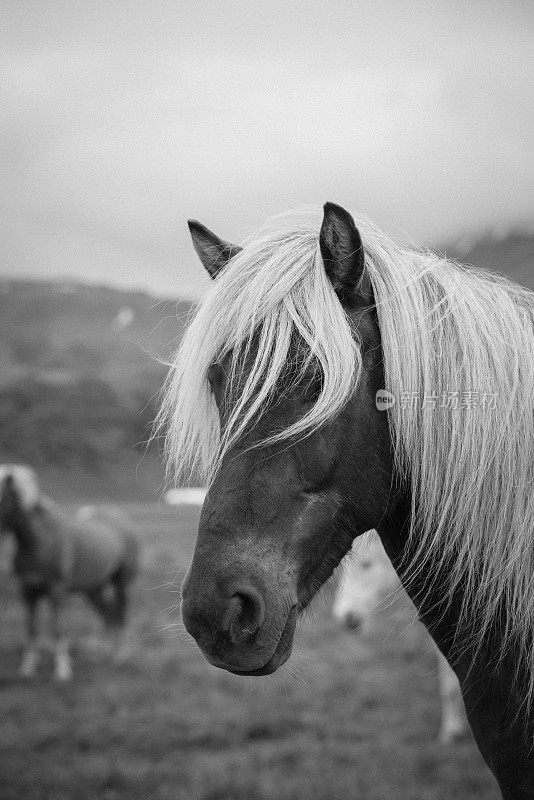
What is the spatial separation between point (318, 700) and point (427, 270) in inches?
232

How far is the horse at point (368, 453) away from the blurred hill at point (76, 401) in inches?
819

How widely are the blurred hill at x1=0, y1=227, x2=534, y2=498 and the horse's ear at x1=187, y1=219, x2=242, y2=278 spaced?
2052cm

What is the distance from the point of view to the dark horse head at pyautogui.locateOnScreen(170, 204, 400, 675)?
4.77 ft

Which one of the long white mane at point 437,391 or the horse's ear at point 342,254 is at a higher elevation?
the horse's ear at point 342,254

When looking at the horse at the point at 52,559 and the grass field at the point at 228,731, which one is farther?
the horse at the point at 52,559

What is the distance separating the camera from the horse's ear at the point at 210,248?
6.53 ft

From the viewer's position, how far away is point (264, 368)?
5.28 feet

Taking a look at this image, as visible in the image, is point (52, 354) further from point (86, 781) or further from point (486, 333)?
point (486, 333)

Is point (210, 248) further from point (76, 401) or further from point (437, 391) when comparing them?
point (76, 401)

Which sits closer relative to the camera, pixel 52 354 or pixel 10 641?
pixel 10 641

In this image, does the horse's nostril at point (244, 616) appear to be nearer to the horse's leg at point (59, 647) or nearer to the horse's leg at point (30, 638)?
the horse's leg at point (59, 647)

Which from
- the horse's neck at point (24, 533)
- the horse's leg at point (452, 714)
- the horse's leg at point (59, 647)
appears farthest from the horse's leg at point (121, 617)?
the horse's leg at point (452, 714)

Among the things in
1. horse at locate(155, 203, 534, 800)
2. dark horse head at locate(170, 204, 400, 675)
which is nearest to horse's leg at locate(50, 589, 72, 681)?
horse at locate(155, 203, 534, 800)

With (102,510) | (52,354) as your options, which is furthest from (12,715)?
(52,354)
